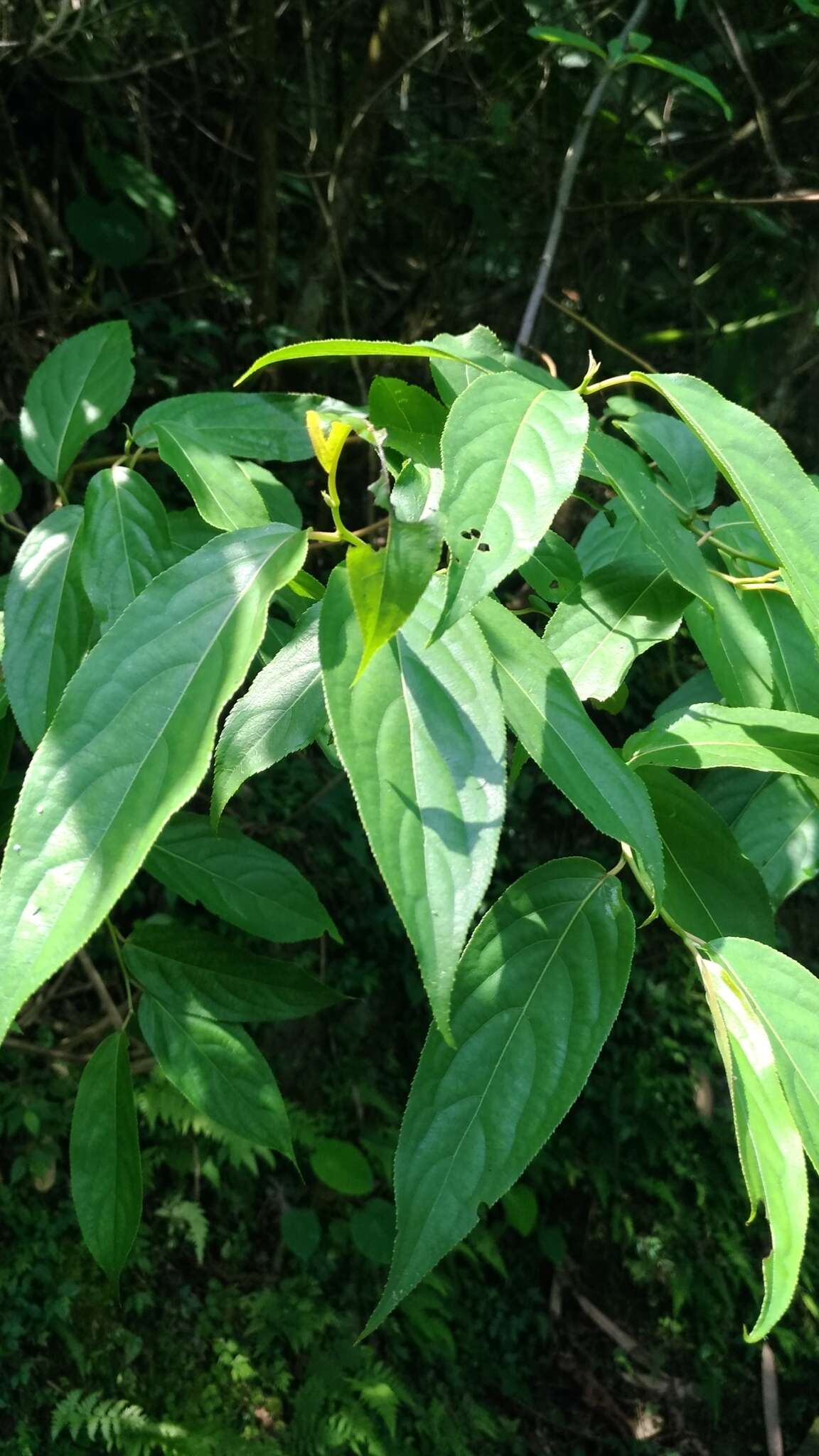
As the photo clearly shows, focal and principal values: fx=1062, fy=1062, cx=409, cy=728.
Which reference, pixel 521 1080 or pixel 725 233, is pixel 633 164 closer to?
pixel 725 233

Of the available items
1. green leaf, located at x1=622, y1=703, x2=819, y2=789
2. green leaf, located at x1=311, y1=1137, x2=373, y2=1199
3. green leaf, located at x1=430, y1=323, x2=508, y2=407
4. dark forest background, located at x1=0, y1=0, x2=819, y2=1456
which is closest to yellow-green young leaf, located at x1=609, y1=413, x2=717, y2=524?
green leaf, located at x1=430, y1=323, x2=508, y2=407

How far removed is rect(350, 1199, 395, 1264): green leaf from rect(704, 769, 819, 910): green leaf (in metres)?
1.84

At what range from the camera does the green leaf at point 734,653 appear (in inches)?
23.7

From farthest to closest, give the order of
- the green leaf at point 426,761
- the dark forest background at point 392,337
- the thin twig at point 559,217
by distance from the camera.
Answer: the dark forest background at point 392,337 < the thin twig at point 559,217 < the green leaf at point 426,761

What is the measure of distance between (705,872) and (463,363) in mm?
307

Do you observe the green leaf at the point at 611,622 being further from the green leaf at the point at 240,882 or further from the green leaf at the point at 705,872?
the green leaf at the point at 240,882

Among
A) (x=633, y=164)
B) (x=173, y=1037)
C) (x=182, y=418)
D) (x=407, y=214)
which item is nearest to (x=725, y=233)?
(x=633, y=164)

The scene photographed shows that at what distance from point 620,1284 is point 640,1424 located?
0.99 feet

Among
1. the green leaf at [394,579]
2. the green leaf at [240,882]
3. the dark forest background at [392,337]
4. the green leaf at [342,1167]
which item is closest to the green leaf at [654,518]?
the green leaf at [394,579]

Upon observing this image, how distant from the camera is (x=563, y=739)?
445 mm

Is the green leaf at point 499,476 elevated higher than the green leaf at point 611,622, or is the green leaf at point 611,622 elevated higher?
the green leaf at point 499,476

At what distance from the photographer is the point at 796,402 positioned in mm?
2879

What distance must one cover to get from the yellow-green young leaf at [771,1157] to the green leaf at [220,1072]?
37cm

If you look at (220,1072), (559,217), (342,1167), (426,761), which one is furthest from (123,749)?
(342,1167)
